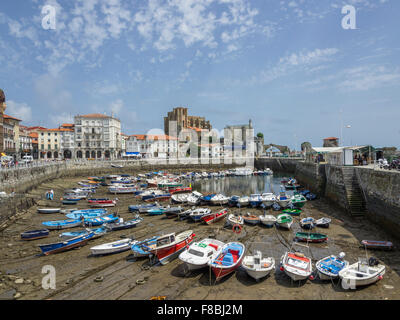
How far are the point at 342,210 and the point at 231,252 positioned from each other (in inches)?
725

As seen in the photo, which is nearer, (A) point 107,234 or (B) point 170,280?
(B) point 170,280

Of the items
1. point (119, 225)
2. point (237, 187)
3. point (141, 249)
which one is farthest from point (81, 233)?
point (237, 187)

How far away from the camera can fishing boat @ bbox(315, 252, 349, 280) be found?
493 inches

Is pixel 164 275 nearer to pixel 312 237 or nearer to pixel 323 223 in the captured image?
pixel 312 237

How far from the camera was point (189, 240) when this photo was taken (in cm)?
1741

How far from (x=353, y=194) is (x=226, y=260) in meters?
20.1

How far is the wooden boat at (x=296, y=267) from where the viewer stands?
40.3ft

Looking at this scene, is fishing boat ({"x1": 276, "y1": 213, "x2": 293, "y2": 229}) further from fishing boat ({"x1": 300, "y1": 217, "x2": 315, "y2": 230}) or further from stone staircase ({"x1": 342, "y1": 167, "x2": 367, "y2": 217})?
stone staircase ({"x1": 342, "y1": 167, "x2": 367, "y2": 217})

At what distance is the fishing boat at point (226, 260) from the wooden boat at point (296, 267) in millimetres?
2438

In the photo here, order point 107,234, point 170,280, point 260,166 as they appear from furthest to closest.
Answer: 1. point 260,166
2. point 107,234
3. point 170,280

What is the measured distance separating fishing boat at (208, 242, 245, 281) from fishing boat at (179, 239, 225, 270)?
0.39 metres

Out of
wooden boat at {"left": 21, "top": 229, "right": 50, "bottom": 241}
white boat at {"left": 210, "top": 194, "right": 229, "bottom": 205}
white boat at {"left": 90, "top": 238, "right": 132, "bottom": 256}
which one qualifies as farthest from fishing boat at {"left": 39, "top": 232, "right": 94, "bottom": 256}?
white boat at {"left": 210, "top": 194, "right": 229, "bottom": 205}
